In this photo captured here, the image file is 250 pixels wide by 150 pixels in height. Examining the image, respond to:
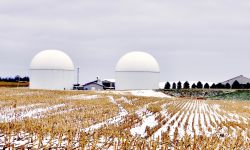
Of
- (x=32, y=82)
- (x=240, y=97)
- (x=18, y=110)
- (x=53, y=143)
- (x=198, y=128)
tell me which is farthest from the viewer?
(x=32, y=82)

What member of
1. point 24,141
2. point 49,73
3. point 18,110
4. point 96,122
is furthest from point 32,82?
point 24,141

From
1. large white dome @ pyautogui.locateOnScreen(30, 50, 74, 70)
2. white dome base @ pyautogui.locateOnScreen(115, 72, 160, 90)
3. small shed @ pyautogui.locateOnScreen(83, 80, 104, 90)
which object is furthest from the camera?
small shed @ pyautogui.locateOnScreen(83, 80, 104, 90)

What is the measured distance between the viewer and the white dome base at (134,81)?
230ft

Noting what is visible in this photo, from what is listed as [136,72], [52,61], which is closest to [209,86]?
[136,72]

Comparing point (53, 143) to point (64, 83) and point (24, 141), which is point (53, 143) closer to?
point (24, 141)

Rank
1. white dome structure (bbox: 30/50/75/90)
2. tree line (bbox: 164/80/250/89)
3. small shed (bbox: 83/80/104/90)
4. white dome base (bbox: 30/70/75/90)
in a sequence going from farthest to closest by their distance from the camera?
tree line (bbox: 164/80/250/89), small shed (bbox: 83/80/104/90), white dome structure (bbox: 30/50/75/90), white dome base (bbox: 30/70/75/90)

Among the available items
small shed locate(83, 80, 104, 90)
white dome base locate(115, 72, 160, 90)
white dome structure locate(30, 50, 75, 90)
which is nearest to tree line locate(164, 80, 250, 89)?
white dome base locate(115, 72, 160, 90)

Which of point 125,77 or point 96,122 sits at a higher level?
point 125,77

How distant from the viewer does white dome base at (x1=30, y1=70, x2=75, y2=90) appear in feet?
227

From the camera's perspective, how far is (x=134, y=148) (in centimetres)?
891

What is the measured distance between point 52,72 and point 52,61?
2260 millimetres

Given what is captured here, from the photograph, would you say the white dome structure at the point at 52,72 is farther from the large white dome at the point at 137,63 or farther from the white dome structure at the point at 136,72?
A: the large white dome at the point at 137,63

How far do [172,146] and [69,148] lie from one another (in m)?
3.12

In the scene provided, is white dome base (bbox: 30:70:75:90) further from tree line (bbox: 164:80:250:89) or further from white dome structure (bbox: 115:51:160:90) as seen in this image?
tree line (bbox: 164:80:250:89)
